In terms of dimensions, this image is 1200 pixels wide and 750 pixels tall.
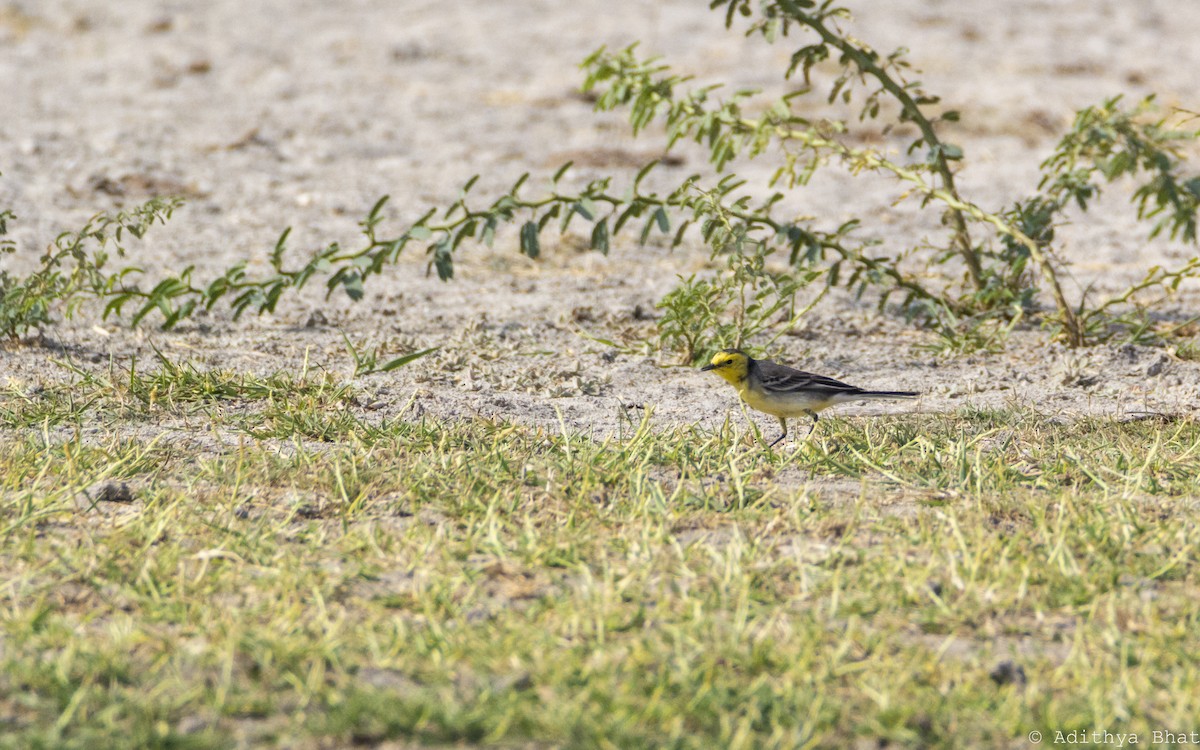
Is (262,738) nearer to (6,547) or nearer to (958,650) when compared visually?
(6,547)

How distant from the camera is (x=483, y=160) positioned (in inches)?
397

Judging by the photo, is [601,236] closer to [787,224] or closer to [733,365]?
[787,224]

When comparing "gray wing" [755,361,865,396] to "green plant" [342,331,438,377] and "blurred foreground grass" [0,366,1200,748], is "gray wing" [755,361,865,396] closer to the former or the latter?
"blurred foreground grass" [0,366,1200,748]

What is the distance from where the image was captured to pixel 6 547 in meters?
3.82

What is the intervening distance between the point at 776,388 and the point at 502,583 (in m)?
1.66

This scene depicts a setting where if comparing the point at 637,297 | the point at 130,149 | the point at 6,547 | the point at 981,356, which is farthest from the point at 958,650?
the point at 130,149

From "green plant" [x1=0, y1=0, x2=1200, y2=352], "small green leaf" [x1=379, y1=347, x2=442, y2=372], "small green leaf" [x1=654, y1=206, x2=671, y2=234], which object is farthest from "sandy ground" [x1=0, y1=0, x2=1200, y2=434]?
"small green leaf" [x1=654, y1=206, x2=671, y2=234]

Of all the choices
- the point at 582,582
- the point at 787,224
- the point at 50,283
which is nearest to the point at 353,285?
the point at 50,283

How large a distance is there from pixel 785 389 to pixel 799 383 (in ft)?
0.18

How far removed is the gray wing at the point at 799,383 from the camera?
4.98m

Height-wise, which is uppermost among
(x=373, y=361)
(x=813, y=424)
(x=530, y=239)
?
(x=530, y=239)

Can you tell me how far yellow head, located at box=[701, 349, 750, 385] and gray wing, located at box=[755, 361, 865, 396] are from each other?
99mm

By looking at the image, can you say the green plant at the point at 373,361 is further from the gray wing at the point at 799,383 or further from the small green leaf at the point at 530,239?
the gray wing at the point at 799,383

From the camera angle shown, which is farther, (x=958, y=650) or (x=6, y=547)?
(x=6, y=547)
